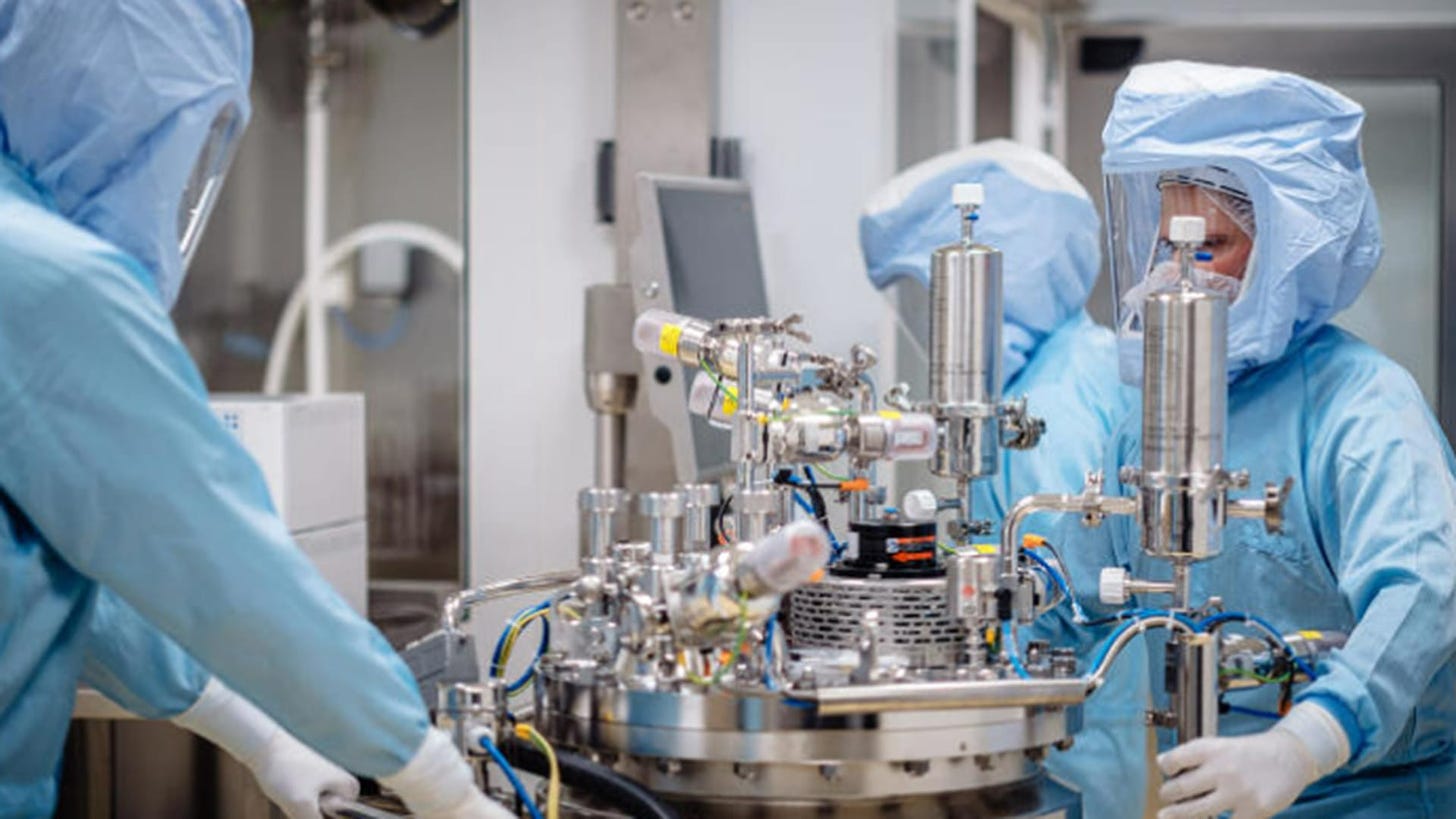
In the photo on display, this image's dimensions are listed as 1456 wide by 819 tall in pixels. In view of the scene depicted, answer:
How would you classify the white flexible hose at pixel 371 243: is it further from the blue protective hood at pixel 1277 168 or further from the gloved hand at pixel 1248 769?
the gloved hand at pixel 1248 769

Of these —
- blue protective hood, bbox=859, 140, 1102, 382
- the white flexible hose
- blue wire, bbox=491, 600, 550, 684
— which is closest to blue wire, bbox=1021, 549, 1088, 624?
blue wire, bbox=491, 600, 550, 684

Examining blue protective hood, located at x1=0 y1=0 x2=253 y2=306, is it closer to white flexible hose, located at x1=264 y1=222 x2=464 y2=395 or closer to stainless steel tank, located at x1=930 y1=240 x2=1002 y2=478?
stainless steel tank, located at x1=930 y1=240 x2=1002 y2=478

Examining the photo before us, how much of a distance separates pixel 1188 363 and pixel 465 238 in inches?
70.5

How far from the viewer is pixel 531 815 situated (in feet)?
4.62

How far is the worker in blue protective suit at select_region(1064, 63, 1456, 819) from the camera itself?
162cm

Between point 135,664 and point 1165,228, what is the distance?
1026mm

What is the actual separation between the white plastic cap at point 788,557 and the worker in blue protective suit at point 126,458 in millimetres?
285

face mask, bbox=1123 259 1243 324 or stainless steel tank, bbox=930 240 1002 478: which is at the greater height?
face mask, bbox=1123 259 1243 324

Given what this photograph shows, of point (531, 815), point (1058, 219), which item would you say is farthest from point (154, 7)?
point (1058, 219)

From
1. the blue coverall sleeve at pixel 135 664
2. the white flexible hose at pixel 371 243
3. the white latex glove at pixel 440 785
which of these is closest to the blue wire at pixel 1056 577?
the white latex glove at pixel 440 785

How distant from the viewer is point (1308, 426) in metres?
1.81

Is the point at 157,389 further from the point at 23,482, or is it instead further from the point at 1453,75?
the point at 1453,75

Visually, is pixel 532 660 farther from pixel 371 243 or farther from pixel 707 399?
pixel 371 243

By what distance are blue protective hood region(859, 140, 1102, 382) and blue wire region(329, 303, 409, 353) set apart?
6.32 ft
